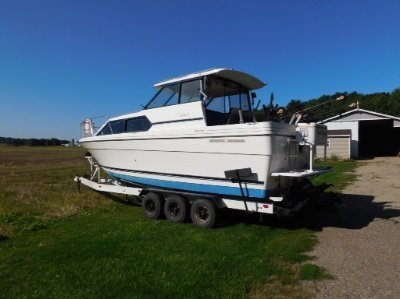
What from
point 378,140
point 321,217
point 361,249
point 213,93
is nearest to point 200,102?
point 213,93

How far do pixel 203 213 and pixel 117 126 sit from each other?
3.59m

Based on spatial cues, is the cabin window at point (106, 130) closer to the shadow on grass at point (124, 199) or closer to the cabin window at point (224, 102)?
the shadow on grass at point (124, 199)

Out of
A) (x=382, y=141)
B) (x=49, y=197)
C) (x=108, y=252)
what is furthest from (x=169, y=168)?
(x=382, y=141)

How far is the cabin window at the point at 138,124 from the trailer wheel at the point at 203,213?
2.31 metres

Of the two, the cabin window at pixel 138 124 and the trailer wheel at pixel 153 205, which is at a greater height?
the cabin window at pixel 138 124

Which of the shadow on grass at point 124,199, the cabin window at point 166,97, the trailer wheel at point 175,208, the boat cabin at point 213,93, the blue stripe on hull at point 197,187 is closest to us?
the blue stripe on hull at point 197,187

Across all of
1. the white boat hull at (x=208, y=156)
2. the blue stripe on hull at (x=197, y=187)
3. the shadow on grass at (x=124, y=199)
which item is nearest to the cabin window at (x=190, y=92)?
the white boat hull at (x=208, y=156)

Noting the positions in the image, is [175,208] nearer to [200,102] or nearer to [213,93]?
[200,102]

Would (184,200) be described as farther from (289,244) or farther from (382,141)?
(382,141)

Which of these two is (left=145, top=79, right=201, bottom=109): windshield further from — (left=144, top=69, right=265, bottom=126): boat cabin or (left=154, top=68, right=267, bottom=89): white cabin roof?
(left=154, top=68, right=267, bottom=89): white cabin roof

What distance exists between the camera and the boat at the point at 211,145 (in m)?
6.91

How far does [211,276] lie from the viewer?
489 cm

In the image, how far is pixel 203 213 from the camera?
764 cm

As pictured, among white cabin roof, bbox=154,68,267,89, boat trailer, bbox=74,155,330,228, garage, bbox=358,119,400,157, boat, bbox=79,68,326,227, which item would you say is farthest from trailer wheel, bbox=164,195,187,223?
garage, bbox=358,119,400,157
